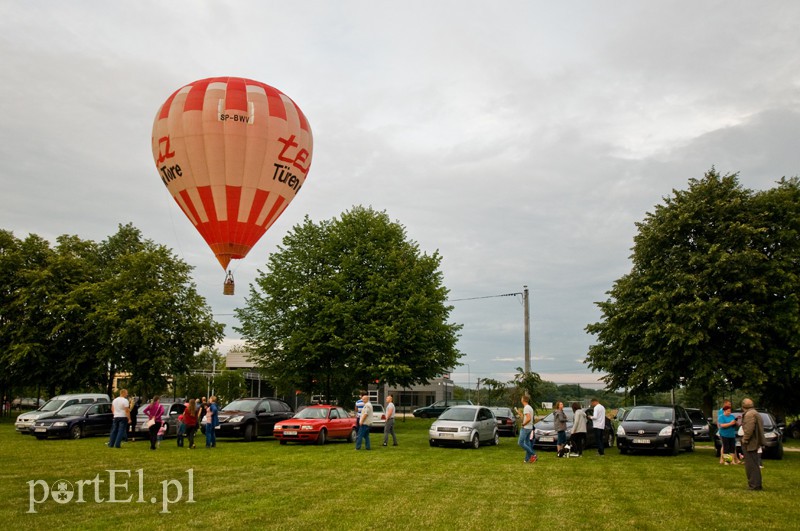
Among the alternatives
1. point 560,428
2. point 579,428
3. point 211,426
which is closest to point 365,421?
point 211,426

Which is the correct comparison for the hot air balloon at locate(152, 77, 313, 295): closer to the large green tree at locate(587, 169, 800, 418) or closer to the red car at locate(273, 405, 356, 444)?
the red car at locate(273, 405, 356, 444)

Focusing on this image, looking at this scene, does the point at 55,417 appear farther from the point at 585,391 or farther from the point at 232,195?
the point at 585,391

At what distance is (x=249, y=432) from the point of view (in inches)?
962

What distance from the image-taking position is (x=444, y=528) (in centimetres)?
866

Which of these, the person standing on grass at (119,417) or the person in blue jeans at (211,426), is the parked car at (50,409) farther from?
the person in blue jeans at (211,426)

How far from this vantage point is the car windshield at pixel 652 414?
861 inches

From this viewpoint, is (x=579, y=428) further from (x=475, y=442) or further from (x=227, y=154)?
(x=227, y=154)

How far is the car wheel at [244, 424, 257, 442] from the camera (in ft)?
79.8

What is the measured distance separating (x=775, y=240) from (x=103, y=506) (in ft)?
97.1

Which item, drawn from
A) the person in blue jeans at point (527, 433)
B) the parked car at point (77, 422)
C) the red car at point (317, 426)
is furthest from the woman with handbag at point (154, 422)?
the person in blue jeans at point (527, 433)

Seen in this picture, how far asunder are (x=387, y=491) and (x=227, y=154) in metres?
15.6

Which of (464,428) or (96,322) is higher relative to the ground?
(96,322)

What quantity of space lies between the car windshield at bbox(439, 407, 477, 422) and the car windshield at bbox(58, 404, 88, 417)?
47.4 ft

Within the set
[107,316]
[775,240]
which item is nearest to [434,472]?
[775,240]
